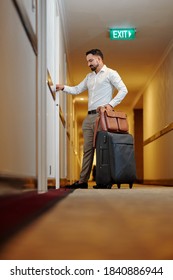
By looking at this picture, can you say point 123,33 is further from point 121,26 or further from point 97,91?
point 97,91

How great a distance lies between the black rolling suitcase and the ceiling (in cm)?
160

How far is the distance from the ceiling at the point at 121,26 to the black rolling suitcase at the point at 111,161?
1.60m

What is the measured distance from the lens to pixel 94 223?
3.68 ft

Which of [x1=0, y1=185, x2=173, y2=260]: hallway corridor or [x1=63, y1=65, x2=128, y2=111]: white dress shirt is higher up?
[x1=63, y1=65, x2=128, y2=111]: white dress shirt

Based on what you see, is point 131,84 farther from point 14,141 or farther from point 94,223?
point 94,223

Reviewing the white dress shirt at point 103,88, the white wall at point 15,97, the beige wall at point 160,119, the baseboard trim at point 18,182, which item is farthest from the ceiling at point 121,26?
the baseboard trim at point 18,182

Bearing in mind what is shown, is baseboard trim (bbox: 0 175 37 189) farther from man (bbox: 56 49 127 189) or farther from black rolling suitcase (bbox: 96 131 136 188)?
man (bbox: 56 49 127 189)

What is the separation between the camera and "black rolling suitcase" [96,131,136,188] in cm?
375

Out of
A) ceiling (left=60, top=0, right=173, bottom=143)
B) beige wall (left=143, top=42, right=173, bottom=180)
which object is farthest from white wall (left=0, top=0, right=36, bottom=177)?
beige wall (left=143, top=42, right=173, bottom=180)

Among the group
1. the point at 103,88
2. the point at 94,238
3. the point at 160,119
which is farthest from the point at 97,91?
the point at 160,119

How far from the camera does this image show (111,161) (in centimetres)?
379

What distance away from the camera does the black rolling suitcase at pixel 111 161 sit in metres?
3.75

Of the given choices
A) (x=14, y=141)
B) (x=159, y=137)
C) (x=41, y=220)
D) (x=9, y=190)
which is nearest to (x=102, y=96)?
(x=14, y=141)

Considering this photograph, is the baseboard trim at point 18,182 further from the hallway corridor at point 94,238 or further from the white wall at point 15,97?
the hallway corridor at point 94,238
